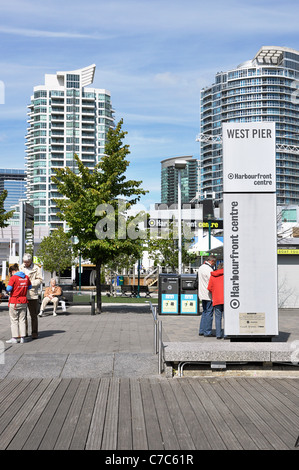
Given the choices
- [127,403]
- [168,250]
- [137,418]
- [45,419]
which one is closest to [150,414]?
[137,418]

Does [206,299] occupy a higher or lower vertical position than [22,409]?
higher

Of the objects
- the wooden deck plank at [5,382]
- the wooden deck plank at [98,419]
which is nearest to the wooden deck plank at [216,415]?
the wooden deck plank at [98,419]

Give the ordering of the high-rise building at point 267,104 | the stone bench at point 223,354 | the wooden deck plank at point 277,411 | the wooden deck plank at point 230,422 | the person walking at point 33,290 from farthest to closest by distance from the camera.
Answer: the high-rise building at point 267,104, the person walking at point 33,290, the stone bench at point 223,354, the wooden deck plank at point 277,411, the wooden deck plank at point 230,422

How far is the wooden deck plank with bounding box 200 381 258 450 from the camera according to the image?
5035mm

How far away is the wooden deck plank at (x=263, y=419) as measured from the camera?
199 inches

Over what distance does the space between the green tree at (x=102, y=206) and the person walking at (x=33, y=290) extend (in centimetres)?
628

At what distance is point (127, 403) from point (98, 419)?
2.41ft

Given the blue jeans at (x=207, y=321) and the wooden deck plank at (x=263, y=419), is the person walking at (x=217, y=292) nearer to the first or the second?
the blue jeans at (x=207, y=321)

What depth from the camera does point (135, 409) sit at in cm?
629

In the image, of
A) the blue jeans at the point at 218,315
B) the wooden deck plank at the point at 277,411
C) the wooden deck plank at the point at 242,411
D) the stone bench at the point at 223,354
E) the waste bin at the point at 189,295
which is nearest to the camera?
the wooden deck plank at the point at 242,411

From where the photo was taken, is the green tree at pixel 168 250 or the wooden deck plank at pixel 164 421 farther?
the green tree at pixel 168 250

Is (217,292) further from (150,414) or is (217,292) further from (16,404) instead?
(16,404)

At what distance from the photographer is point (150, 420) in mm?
5836

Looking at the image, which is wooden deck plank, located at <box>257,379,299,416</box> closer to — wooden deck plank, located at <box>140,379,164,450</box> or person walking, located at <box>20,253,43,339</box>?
wooden deck plank, located at <box>140,379,164,450</box>
